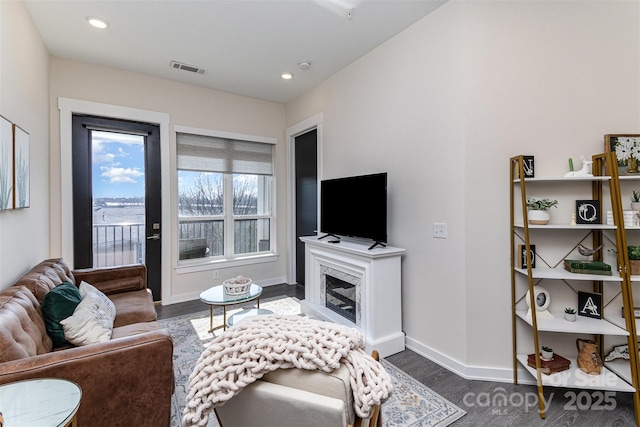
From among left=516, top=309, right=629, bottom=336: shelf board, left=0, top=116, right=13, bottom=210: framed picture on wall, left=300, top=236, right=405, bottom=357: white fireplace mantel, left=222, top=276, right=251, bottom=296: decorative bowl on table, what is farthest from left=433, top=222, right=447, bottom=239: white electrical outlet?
left=0, top=116, right=13, bottom=210: framed picture on wall

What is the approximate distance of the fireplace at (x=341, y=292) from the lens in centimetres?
278

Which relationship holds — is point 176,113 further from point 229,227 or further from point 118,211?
point 229,227

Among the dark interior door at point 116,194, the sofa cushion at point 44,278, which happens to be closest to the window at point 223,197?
the dark interior door at point 116,194

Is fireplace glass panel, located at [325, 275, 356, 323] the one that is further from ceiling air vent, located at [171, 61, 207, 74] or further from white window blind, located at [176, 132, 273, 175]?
ceiling air vent, located at [171, 61, 207, 74]

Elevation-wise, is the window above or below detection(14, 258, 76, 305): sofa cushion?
above

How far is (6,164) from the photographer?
1886 mm

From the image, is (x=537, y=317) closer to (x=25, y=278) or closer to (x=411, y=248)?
(x=411, y=248)

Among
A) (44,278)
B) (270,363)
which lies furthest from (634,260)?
(44,278)

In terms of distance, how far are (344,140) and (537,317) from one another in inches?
98.3

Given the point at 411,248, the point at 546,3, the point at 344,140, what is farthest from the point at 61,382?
the point at 546,3

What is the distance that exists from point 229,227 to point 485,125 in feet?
11.5

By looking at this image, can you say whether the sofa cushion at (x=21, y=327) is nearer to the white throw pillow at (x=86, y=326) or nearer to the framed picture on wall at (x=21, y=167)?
the white throw pillow at (x=86, y=326)

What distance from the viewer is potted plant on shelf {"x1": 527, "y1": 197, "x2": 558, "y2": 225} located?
6.44 feet

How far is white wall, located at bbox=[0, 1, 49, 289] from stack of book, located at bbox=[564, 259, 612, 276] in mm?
3712
